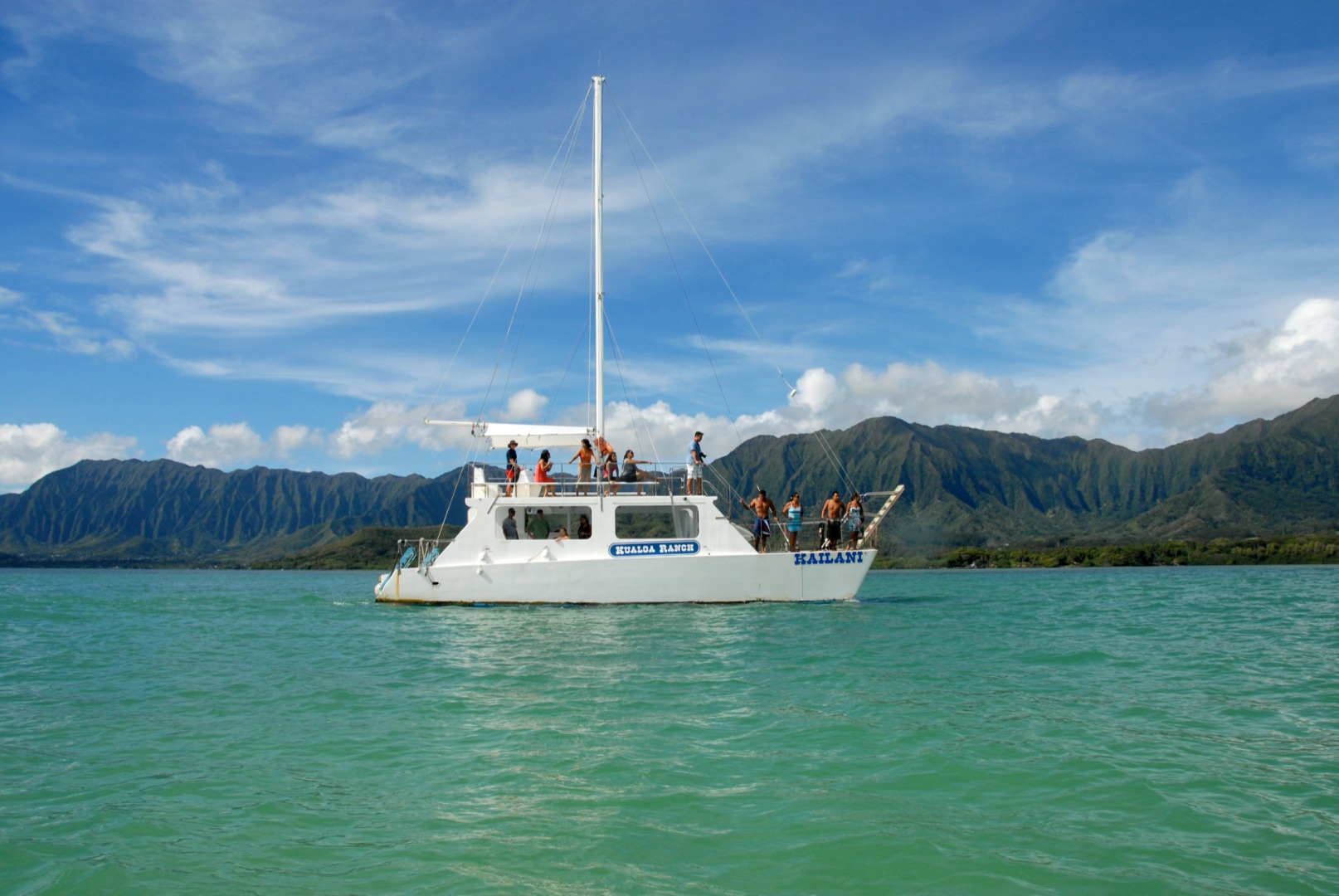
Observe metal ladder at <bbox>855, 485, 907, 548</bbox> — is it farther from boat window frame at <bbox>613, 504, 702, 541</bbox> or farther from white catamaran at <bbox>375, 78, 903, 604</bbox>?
boat window frame at <bbox>613, 504, 702, 541</bbox>

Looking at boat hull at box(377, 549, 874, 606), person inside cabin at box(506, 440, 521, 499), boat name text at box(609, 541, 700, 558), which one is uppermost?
person inside cabin at box(506, 440, 521, 499)

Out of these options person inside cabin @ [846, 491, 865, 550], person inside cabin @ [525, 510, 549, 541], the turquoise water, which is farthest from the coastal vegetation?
the turquoise water

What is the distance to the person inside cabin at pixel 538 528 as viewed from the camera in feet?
75.1

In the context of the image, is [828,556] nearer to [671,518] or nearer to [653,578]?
[671,518]

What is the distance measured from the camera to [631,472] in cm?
2303

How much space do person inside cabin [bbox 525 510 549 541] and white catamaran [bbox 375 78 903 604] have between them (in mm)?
32

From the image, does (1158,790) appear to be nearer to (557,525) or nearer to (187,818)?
(187,818)

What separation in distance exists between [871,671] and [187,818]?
881 cm

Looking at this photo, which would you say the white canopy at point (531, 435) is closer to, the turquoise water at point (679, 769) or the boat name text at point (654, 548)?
the boat name text at point (654, 548)

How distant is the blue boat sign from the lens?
21.7 m

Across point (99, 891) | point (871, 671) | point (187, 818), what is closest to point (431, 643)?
point (871, 671)

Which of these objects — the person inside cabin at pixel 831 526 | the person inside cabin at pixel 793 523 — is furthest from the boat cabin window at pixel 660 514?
the person inside cabin at pixel 831 526

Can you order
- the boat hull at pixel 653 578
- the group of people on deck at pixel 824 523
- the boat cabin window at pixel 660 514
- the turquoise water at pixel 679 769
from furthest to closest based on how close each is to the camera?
the group of people on deck at pixel 824 523, the boat cabin window at pixel 660 514, the boat hull at pixel 653 578, the turquoise water at pixel 679 769

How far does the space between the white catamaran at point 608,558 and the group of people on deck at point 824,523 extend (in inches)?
16.2
